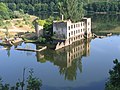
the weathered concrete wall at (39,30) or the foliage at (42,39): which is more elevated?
the weathered concrete wall at (39,30)

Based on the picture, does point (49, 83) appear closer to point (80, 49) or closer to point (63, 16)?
point (80, 49)

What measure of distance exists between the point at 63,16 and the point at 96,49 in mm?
10292

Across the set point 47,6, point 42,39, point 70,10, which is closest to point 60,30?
point 42,39

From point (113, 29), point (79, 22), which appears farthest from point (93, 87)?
point (113, 29)

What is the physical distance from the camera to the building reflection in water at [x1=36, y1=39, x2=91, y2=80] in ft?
98.2

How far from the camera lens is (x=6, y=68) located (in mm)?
30391

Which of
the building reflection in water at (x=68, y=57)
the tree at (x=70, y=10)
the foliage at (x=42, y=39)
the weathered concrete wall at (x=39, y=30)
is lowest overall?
the building reflection in water at (x=68, y=57)

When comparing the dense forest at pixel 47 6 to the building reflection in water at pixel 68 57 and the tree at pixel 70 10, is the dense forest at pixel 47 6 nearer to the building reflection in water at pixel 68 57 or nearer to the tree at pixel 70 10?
the tree at pixel 70 10

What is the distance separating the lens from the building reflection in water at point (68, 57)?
2994 cm

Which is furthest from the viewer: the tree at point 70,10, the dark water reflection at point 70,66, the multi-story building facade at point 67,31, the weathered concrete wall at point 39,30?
the tree at point 70,10

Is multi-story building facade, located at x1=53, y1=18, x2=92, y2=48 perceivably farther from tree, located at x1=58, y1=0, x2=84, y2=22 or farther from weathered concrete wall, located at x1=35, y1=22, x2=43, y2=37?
weathered concrete wall, located at x1=35, y1=22, x2=43, y2=37

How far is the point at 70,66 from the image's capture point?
3172cm

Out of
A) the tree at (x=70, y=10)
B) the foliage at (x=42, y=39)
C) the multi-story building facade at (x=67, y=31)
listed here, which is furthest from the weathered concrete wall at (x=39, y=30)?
the tree at (x=70, y=10)

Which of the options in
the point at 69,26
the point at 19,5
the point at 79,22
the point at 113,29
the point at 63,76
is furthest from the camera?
the point at 19,5
